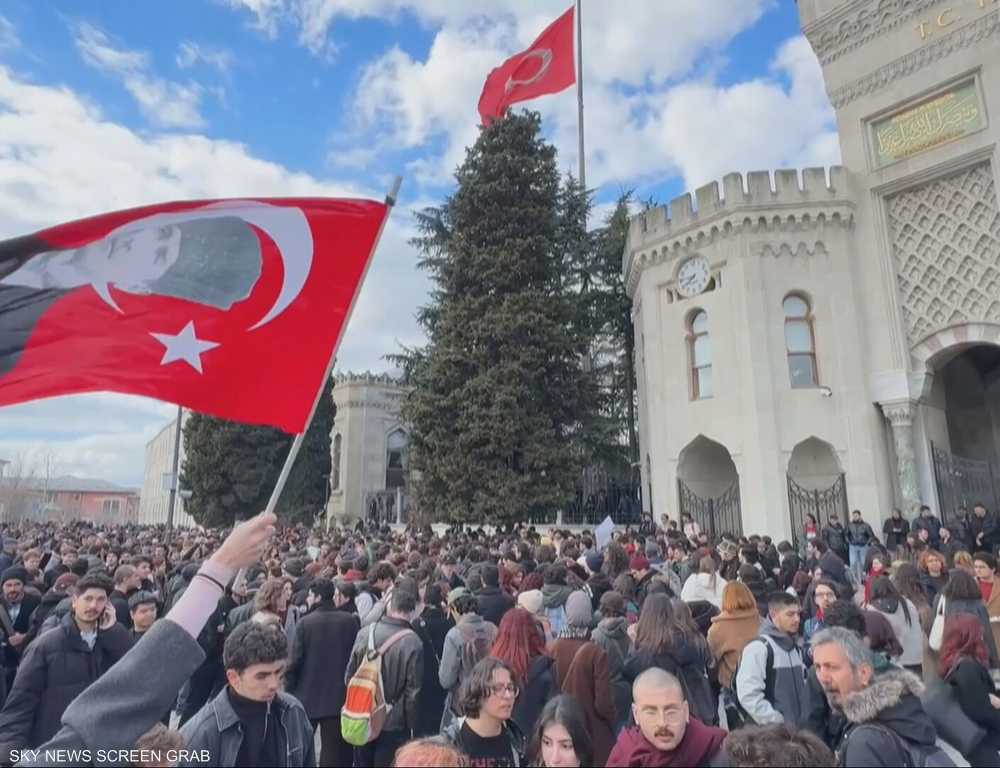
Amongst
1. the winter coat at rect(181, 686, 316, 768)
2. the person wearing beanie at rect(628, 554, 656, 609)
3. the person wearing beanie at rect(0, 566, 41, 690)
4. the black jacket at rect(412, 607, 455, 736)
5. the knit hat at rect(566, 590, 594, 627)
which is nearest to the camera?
the winter coat at rect(181, 686, 316, 768)

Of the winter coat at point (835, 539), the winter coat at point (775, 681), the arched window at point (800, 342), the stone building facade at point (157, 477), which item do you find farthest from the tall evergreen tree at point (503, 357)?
the stone building facade at point (157, 477)

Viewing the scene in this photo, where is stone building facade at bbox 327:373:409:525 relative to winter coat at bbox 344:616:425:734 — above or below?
above

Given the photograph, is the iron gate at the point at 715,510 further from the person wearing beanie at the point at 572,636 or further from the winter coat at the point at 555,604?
the person wearing beanie at the point at 572,636

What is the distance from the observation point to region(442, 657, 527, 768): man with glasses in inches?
125

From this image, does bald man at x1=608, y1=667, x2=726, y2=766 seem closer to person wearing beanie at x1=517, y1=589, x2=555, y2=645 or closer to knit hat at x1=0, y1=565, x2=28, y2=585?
person wearing beanie at x1=517, y1=589, x2=555, y2=645

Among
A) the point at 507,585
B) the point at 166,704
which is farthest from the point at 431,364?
the point at 166,704

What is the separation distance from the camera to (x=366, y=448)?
126ft

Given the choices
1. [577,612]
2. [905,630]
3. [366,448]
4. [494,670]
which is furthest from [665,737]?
[366,448]

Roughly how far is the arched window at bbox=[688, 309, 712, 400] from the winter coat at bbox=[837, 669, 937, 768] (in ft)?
54.1

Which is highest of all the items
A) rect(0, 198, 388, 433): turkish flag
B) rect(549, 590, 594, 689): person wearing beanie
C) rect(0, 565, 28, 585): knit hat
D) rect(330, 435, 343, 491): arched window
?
rect(330, 435, 343, 491): arched window

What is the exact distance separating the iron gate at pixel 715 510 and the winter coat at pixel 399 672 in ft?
45.7

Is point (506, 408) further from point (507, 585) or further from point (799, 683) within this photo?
point (799, 683)

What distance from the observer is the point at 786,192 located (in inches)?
714

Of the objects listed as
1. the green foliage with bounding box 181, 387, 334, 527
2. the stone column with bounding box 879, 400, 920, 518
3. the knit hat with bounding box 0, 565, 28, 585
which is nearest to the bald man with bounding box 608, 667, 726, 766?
the knit hat with bounding box 0, 565, 28, 585
